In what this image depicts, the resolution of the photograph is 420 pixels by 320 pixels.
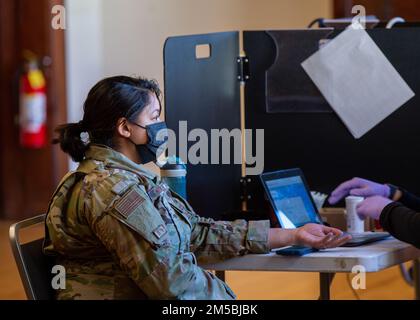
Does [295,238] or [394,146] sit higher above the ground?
[394,146]

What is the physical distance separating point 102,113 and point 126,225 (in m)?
0.30

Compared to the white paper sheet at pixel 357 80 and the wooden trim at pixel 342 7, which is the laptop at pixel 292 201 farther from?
the wooden trim at pixel 342 7

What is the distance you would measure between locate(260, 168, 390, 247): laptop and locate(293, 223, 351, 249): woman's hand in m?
0.13

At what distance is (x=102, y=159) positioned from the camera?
1.68 m

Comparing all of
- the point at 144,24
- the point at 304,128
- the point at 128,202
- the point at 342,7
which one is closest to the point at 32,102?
the point at 144,24

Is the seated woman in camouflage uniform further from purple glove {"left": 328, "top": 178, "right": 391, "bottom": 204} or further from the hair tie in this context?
purple glove {"left": 328, "top": 178, "right": 391, "bottom": 204}

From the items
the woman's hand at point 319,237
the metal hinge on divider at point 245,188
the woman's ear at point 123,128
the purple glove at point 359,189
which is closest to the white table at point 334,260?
the woman's hand at point 319,237

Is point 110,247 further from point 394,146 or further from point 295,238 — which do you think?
point 394,146

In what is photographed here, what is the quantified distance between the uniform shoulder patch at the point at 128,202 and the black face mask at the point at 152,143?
22 cm

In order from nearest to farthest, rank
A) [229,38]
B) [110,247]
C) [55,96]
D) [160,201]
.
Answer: [110,247] < [160,201] < [229,38] < [55,96]

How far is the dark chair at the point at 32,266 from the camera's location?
164 centimetres

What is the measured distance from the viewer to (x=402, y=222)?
178cm

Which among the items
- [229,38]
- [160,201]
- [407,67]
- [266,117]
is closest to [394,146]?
[407,67]
